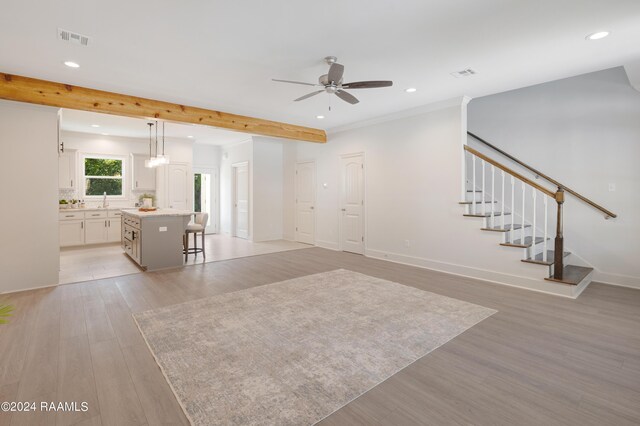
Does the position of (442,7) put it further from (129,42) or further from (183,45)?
(129,42)

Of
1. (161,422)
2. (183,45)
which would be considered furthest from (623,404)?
(183,45)

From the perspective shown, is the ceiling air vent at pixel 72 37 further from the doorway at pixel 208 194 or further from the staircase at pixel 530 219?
the doorway at pixel 208 194

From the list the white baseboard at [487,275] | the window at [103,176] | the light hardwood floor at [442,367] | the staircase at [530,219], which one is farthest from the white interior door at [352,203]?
the window at [103,176]

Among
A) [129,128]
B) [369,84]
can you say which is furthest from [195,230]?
[369,84]

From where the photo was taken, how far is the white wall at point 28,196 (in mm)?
4129

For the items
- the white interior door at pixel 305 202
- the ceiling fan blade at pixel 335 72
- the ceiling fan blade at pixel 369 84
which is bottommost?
the white interior door at pixel 305 202

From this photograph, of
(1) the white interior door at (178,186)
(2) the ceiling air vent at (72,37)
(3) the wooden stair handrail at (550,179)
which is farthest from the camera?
(1) the white interior door at (178,186)

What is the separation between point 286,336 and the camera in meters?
2.83

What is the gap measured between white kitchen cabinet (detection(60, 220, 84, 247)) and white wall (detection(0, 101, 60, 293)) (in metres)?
3.20

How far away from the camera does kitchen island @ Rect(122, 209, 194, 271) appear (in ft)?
17.2

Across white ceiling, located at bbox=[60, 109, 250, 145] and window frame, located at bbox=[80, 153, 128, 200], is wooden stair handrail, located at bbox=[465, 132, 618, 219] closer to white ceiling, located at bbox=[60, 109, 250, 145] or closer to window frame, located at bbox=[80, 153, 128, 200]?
white ceiling, located at bbox=[60, 109, 250, 145]

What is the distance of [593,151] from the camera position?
4719 mm

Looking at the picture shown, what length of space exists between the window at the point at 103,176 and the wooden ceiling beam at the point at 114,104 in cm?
420

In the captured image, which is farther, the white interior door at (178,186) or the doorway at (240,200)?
the doorway at (240,200)
